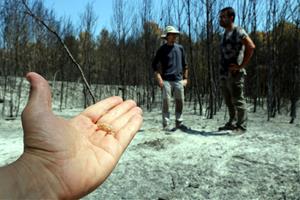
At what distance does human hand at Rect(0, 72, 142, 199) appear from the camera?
4.01ft

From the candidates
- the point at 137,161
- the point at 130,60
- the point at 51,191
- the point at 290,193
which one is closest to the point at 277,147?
the point at 290,193

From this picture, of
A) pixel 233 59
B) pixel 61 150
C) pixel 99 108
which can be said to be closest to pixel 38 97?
pixel 61 150

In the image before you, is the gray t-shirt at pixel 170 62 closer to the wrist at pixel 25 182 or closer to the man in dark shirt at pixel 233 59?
the man in dark shirt at pixel 233 59

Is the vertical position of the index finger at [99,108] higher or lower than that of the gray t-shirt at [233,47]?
lower

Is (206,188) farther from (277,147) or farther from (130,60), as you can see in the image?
(130,60)

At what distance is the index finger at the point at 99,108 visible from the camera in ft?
6.20

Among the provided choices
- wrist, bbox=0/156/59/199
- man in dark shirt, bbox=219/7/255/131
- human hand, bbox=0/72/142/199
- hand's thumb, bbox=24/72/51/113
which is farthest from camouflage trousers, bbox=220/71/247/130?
wrist, bbox=0/156/59/199

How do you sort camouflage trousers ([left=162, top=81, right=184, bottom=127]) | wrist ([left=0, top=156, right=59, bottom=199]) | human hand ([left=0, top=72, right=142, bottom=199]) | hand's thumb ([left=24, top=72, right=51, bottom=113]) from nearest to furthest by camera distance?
wrist ([left=0, top=156, right=59, bottom=199]), human hand ([left=0, top=72, right=142, bottom=199]), hand's thumb ([left=24, top=72, right=51, bottom=113]), camouflage trousers ([left=162, top=81, right=184, bottom=127])

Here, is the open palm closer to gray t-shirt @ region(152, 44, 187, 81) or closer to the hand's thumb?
the hand's thumb

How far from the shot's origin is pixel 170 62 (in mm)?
5250

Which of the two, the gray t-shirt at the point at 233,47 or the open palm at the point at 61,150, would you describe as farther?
the gray t-shirt at the point at 233,47

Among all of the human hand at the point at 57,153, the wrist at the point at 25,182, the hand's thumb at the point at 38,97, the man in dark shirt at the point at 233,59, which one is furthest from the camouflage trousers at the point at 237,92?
the wrist at the point at 25,182

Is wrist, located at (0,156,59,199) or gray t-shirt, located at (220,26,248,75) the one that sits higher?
gray t-shirt, located at (220,26,248,75)

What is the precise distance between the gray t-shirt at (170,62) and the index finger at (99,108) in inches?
127
